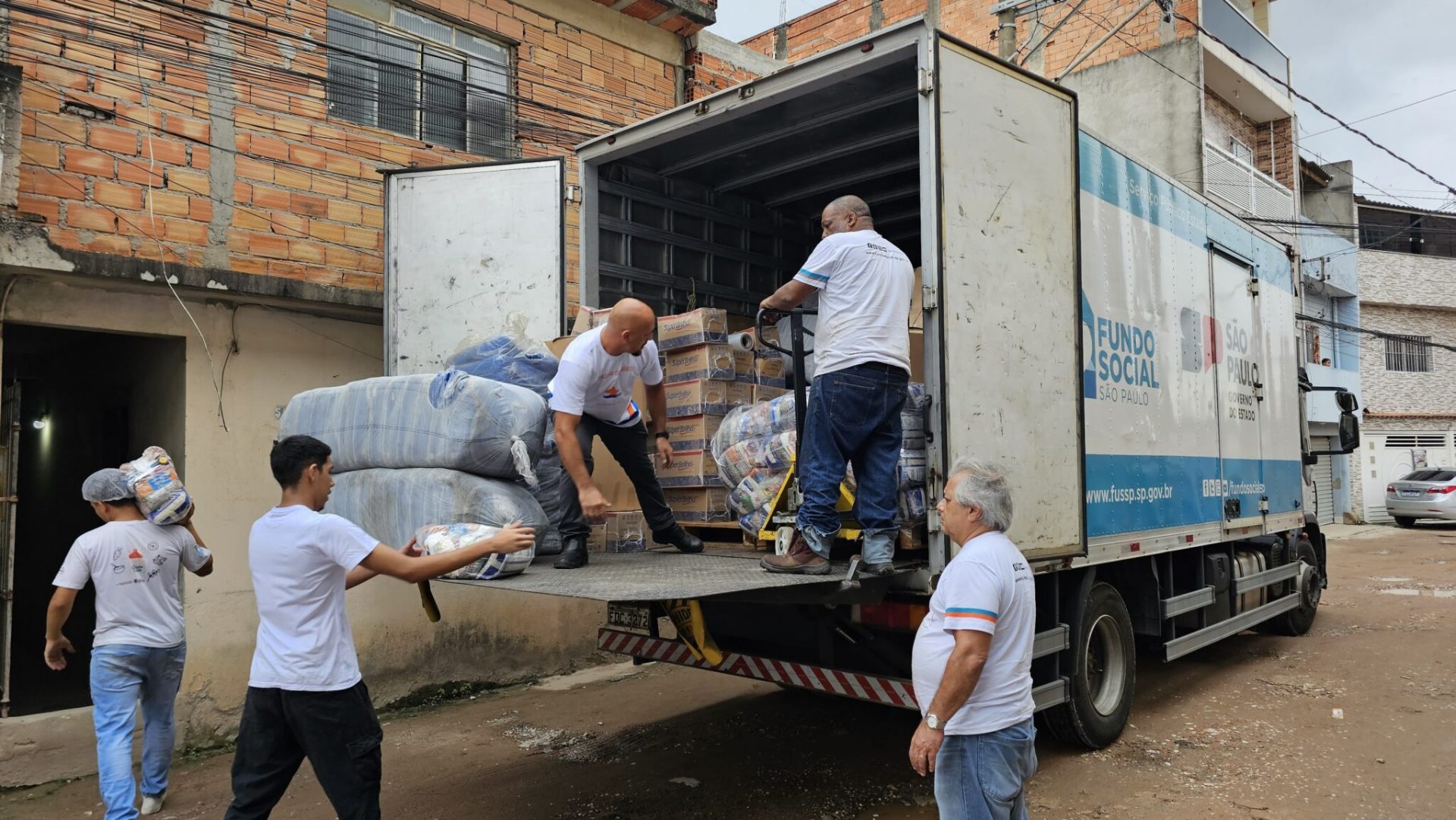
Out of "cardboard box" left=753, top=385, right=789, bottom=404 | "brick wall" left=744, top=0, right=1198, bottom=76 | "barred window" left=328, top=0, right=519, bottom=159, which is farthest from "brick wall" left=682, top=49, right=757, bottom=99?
"brick wall" left=744, top=0, right=1198, bottom=76

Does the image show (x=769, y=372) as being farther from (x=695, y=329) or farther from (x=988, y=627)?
(x=988, y=627)

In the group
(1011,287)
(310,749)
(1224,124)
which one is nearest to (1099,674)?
(1011,287)

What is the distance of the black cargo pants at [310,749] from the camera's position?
2.96 metres

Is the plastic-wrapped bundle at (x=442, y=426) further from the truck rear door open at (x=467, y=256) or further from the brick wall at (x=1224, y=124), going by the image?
the brick wall at (x=1224, y=124)

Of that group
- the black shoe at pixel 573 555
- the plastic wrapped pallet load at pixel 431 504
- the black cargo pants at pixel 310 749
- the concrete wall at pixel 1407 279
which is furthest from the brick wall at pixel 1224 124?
the black cargo pants at pixel 310 749

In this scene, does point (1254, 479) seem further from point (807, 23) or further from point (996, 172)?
point (807, 23)

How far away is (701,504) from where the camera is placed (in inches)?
193

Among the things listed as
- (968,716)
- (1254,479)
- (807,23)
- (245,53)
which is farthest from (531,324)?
(807,23)

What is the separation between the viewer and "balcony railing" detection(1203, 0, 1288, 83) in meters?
16.1

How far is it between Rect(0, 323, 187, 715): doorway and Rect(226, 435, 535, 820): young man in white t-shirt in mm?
3724

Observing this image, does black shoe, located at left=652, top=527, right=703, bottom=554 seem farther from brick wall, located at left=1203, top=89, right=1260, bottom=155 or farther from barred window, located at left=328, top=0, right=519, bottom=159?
brick wall, located at left=1203, top=89, right=1260, bottom=155

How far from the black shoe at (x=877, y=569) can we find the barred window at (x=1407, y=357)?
2528cm

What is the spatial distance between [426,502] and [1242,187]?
16715 mm

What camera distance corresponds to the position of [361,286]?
6.51m
